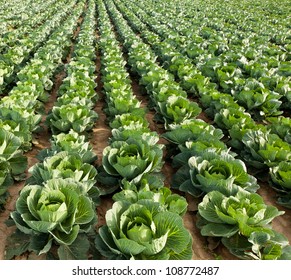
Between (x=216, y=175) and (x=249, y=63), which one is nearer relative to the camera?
(x=216, y=175)

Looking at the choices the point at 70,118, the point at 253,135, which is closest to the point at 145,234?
the point at 253,135

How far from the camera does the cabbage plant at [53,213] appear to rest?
2846 mm

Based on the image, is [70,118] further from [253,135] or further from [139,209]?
[253,135]

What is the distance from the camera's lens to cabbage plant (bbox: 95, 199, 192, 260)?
2.64 meters

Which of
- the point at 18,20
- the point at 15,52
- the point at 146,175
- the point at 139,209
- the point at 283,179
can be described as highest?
the point at 18,20

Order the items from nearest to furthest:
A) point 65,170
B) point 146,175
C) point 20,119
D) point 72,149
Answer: point 65,170
point 146,175
point 72,149
point 20,119

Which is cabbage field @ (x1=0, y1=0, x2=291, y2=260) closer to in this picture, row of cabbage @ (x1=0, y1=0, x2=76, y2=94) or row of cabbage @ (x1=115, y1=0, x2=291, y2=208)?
row of cabbage @ (x1=115, y1=0, x2=291, y2=208)

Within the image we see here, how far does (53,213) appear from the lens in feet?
9.23

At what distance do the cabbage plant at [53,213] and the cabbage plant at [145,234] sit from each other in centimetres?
29

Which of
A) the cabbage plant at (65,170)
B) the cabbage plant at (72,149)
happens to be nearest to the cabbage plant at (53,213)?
the cabbage plant at (65,170)

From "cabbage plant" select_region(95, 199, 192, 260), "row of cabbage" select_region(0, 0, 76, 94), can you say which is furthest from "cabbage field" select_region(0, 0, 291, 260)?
"row of cabbage" select_region(0, 0, 76, 94)

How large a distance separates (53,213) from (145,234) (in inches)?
33.0

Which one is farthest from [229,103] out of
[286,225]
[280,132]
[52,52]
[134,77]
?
[52,52]

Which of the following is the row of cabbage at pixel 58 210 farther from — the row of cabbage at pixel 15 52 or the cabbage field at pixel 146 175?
the row of cabbage at pixel 15 52
